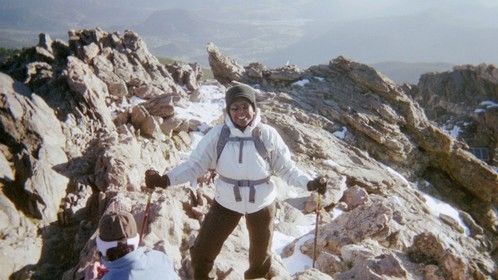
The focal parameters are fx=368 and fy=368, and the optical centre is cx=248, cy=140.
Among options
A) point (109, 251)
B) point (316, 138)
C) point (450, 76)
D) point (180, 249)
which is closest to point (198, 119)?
point (316, 138)

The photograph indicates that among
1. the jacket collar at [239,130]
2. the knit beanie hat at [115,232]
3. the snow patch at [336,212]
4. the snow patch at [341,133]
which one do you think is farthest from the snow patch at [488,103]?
the knit beanie hat at [115,232]

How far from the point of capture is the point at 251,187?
21.6 ft

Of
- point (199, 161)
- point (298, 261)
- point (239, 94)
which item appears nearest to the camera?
point (239, 94)

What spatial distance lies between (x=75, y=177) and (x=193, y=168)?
7.02 m

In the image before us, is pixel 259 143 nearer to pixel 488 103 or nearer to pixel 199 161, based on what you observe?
pixel 199 161

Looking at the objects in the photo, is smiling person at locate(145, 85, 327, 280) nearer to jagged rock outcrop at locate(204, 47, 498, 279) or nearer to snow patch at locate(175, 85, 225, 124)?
jagged rock outcrop at locate(204, 47, 498, 279)

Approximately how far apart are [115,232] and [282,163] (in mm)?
3430

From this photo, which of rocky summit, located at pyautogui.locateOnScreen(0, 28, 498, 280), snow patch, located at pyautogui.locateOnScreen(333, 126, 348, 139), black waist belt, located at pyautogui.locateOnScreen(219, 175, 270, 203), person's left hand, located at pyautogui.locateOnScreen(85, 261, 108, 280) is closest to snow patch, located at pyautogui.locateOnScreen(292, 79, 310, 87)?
rocky summit, located at pyautogui.locateOnScreen(0, 28, 498, 280)

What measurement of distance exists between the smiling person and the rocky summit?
1.64 metres

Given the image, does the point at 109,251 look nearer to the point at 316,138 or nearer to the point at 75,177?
the point at 75,177

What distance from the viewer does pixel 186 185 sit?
12.7 m

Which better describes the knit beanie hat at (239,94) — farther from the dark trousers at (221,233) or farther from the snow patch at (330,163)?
the snow patch at (330,163)

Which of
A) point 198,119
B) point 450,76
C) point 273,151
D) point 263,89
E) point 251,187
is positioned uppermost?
point 273,151

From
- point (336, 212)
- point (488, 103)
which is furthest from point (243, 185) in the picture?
point (488, 103)
